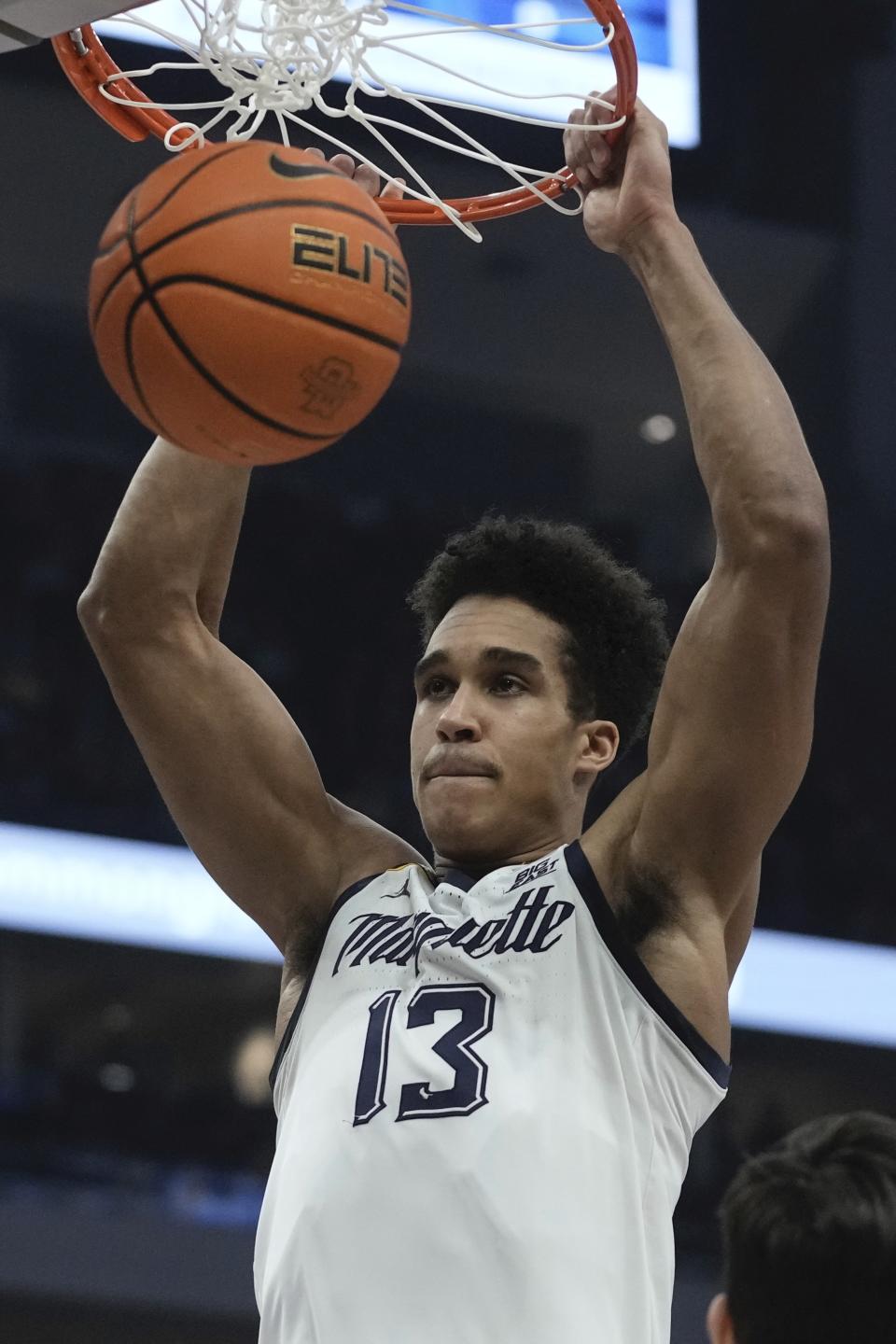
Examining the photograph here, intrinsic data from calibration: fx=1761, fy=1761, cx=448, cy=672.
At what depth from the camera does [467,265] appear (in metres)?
9.21

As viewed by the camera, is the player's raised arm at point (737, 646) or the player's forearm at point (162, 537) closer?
the player's raised arm at point (737, 646)

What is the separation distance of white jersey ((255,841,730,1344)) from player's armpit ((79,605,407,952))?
181mm

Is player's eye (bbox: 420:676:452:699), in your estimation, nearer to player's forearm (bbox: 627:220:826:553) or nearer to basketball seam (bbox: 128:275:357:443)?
player's forearm (bbox: 627:220:826:553)

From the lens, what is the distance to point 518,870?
2.51 m

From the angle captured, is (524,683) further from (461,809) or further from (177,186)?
(177,186)

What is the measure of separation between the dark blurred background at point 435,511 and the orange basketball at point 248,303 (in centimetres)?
605

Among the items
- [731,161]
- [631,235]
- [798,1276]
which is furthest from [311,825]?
[731,161]

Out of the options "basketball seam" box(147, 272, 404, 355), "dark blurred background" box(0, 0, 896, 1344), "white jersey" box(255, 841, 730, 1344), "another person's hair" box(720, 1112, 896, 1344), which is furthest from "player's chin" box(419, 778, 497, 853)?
"dark blurred background" box(0, 0, 896, 1344)

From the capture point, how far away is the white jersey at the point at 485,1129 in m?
2.10

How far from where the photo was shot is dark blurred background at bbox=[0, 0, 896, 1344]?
8.35 metres

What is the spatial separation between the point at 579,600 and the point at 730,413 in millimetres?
538

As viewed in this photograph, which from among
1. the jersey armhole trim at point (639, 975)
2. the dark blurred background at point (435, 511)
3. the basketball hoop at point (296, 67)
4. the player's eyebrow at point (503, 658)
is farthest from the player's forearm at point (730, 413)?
the dark blurred background at point (435, 511)

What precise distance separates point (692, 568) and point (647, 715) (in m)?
6.51

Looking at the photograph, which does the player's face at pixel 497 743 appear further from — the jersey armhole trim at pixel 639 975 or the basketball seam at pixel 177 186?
the basketball seam at pixel 177 186
